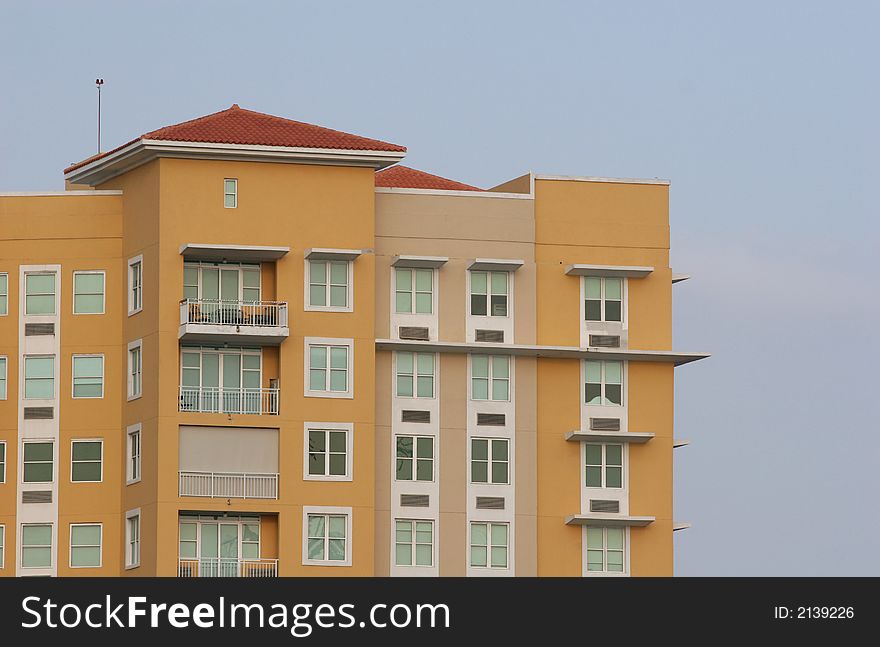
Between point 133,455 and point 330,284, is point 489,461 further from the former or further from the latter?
point 133,455

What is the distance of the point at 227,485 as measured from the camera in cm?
9775

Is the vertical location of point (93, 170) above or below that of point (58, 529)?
above

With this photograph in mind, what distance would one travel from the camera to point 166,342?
98.4m

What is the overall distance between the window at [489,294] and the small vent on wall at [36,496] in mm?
16005

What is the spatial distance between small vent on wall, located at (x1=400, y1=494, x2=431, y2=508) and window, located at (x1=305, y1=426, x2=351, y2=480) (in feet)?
8.23

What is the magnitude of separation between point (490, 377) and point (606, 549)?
7.25 metres

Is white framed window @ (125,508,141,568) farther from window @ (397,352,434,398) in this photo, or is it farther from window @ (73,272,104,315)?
window @ (397,352,434,398)

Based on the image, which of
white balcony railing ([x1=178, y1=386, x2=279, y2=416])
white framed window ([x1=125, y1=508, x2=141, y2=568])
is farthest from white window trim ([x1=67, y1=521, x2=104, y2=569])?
white balcony railing ([x1=178, y1=386, x2=279, y2=416])

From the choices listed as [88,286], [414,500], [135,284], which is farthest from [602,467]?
[88,286]

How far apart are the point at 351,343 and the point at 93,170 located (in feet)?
37.9

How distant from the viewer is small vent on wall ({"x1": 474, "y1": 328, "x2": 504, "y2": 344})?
102 metres

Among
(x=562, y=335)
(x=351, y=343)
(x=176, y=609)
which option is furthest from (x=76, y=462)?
(x=176, y=609)

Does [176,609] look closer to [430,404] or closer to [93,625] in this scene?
[93,625]

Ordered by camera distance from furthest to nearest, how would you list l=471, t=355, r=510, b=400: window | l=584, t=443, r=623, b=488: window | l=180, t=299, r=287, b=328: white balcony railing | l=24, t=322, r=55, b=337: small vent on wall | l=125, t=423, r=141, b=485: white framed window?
l=584, t=443, r=623, b=488: window, l=471, t=355, r=510, b=400: window, l=24, t=322, r=55, b=337: small vent on wall, l=125, t=423, r=141, b=485: white framed window, l=180, t=299, r=287, b=328: white balcony railing
